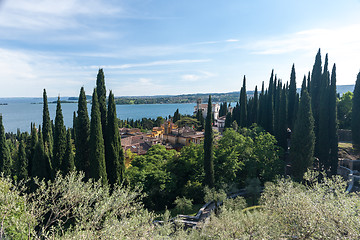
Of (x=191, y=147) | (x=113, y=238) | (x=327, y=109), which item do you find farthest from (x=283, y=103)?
(x=113, y=238)

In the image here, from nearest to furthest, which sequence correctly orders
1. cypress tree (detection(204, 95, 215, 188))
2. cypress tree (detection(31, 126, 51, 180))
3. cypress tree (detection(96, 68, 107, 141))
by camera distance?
cypress tree (detection(31, 126, 51, 180))
cypress tree (detection(96, 68, 107, 141))
cypress tree (detection(204, 95, 215, 188))

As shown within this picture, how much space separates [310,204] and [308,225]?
3.38ft

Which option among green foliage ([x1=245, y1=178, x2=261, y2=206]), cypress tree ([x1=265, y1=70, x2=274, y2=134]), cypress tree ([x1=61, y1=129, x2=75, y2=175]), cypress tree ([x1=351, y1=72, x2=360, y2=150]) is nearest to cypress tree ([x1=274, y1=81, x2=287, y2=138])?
cypress tree ([x1=265, y1=70, x2=274, y2=134])

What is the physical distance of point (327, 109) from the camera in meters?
26.9

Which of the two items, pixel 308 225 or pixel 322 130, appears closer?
pixel 308 225

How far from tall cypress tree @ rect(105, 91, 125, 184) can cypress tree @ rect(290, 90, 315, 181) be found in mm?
18942

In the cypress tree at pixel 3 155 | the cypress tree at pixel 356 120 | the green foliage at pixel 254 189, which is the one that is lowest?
the green foliage at pixel 254 189

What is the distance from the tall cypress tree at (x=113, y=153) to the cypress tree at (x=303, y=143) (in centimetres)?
1894

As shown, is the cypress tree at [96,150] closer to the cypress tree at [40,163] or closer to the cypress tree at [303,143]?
the cypress tree at [40,163]

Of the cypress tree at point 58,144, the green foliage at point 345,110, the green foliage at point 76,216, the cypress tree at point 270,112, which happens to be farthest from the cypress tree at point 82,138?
the green foliage at point 345,110

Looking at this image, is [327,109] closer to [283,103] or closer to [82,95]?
[283,103]

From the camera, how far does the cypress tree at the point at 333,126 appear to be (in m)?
25.1

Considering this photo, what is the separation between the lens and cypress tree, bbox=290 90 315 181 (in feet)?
76.9

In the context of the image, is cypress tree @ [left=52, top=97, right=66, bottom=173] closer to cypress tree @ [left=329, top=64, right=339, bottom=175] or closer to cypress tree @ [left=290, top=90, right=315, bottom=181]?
cypress tree @ [left=290, top=90, right=315, bottom=181]
